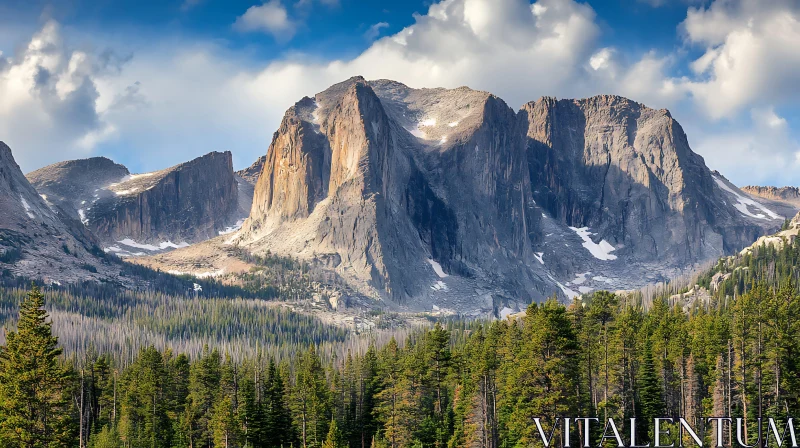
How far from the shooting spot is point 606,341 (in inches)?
3807

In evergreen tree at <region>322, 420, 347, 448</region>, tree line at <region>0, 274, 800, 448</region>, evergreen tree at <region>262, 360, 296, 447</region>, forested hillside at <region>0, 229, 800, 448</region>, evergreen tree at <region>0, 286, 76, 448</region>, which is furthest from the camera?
evergreen tree at <region>262, 360, 296, 447</region>

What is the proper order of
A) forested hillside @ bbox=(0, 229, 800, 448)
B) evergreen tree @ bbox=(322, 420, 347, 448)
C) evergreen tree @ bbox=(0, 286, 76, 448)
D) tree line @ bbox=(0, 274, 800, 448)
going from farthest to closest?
evergreen tree @ bbox=(322, 420, 347, 448), forested hillside @ bbox=(0, 229, 800, 448), tree line @ bbox=(0, 274, 800, 448), evergreen tree @ bbox=(0, 286, 76, 448)

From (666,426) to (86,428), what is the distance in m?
71.9

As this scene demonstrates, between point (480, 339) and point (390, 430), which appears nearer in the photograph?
point (390, 430)

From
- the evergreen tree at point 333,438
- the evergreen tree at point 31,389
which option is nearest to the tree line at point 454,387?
the evergreen tree at point 31,389

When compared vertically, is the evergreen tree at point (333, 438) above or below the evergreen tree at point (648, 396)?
below

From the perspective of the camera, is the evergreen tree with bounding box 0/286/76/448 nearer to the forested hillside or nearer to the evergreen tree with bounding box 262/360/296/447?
the forested hillside

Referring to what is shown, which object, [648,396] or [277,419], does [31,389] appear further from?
[648,396]

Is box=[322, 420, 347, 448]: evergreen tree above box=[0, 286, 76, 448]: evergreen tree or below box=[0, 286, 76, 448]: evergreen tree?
below

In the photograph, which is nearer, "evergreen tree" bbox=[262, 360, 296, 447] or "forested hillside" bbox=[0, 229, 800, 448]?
"forested hillside" bbox=[0, 229, 800, 448]

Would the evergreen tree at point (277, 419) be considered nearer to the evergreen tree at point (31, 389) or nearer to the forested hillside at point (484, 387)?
the forested hillside at point (484, 387)

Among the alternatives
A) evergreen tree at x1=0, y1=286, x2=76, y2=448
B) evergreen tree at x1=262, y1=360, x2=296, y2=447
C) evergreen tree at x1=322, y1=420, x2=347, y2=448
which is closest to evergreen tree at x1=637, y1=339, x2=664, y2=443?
evergreen tree at x1=322, y1=420, x2=347, y2=448

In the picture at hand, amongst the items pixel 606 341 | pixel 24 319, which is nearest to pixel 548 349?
pixel 606 341

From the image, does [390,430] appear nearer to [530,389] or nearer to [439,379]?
[439,379]
